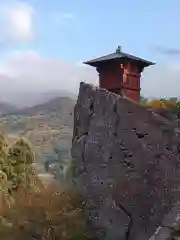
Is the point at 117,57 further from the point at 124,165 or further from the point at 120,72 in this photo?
the point at 124,165

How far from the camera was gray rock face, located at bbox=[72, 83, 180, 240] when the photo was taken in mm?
11867

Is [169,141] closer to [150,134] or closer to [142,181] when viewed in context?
[150,134]

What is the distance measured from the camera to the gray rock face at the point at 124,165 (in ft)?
38.9

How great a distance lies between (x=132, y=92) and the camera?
14.3m

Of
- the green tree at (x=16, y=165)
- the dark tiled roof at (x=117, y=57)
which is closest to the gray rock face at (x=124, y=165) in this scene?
the dark tiled roof at (x=117, y=57)

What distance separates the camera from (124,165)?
501 inches

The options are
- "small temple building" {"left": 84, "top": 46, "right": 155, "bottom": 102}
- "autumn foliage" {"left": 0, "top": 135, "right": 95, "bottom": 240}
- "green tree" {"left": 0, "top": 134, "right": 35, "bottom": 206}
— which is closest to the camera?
"autumn foliage" {"left": 0, "top": 135, "right": 95, "bottom": 240}

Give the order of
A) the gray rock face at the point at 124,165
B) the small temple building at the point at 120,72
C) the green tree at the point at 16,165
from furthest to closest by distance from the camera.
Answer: the green tree at the point at 16,165
the small temple building at the point at 120,72
the gray rock face at the point at 124,165

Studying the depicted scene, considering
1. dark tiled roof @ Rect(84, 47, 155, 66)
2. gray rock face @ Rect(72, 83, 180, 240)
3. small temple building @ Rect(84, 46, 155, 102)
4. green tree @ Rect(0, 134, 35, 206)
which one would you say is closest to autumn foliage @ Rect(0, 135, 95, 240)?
gray rock face @ Rect(72, 83, 180, 240)

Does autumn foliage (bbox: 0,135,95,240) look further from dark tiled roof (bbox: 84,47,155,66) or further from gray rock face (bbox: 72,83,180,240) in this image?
dark tiled roof (bbox: 84,47,155,66)

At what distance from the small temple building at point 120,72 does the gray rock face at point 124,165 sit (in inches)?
29.5

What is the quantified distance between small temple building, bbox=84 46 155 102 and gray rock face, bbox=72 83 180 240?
29.5 inches

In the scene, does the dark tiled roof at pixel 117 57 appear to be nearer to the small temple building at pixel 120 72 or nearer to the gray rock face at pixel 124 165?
the small temple building at pixel 120 72

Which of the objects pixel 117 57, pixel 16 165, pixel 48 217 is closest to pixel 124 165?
pixel 48 217
